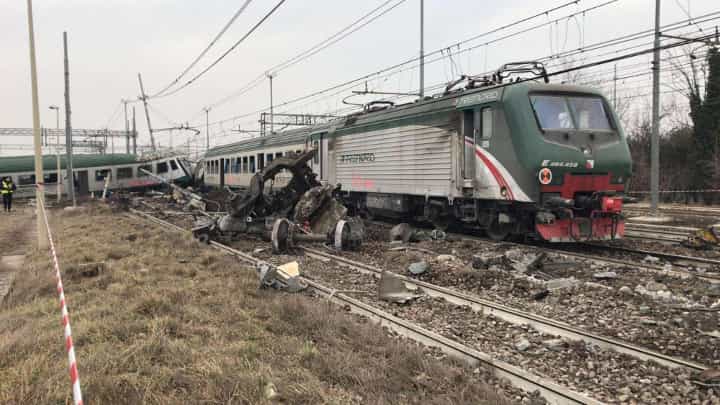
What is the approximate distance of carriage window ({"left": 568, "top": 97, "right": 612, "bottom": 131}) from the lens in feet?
34.9

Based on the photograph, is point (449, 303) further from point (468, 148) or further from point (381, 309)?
point (468, 148)

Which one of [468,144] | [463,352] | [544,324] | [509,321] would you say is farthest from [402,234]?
[463,352]

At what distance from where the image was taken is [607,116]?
36.0 feet

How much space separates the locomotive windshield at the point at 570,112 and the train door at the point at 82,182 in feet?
109

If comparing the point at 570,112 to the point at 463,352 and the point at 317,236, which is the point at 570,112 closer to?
the point at 317,236

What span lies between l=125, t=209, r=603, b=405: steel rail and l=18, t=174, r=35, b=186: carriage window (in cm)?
3429

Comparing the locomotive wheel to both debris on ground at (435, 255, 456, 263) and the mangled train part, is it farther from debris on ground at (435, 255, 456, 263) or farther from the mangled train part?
the mangled train part

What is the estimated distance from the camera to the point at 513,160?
10.3m

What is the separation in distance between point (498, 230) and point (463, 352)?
7.18 m

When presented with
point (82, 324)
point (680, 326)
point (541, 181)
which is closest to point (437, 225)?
point (541, 181)

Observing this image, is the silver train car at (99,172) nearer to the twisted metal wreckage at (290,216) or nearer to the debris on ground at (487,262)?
the twisted metal wreckage at (290,216)

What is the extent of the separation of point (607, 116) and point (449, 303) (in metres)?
6.47

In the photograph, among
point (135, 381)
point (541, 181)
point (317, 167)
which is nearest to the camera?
point (135, 381)

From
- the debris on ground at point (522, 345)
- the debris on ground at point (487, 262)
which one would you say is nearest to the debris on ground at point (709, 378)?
the debris on ground at point (522, 345)
